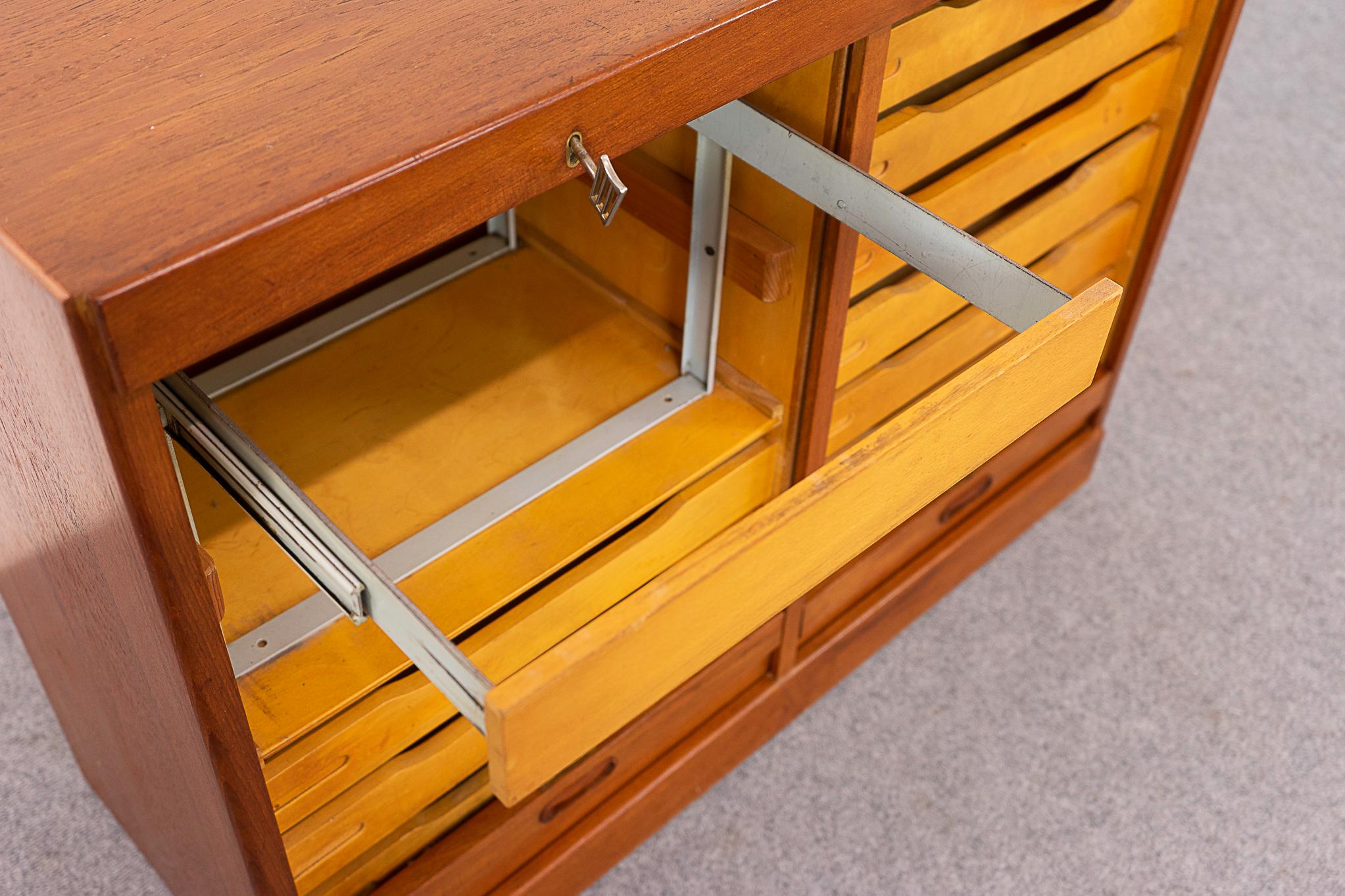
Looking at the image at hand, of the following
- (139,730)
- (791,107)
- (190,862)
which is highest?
(791,107)

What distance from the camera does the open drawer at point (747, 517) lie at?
51 cm

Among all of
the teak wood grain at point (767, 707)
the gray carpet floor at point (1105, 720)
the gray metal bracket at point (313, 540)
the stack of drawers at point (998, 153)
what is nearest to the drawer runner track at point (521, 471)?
the gray metal bracket at point (313, 540)

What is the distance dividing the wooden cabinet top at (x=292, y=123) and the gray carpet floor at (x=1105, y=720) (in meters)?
0.66

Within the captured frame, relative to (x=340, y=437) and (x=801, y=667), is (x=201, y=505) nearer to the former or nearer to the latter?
(x=340, y=437)

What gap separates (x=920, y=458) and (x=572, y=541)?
32cm

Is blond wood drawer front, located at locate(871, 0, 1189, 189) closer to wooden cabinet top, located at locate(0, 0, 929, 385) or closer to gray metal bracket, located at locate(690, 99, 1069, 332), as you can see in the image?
gray metal bracket, located at locate(690, 99, 1069, 332)

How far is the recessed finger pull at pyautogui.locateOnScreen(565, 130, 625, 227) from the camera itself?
559 mm

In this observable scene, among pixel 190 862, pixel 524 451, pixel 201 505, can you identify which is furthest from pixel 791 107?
pixel 190 862

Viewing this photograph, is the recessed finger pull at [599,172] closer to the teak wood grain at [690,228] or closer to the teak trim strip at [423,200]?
the teak trim strip at [423,200]

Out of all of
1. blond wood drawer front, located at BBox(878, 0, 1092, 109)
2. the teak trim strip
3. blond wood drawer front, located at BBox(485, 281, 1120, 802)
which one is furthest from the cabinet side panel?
blond wood drawer front, located at BBox(878, 0, 1092, 109)

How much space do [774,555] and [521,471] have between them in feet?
1.20

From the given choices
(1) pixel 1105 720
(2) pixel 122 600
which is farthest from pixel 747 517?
(1) pixel 1105 720

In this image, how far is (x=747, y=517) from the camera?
1.77ft

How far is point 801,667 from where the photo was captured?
3.59ft
